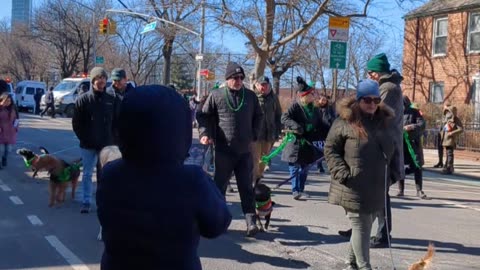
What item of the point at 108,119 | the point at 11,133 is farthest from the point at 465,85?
the point at 108,119

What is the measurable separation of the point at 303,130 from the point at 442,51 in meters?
20.8

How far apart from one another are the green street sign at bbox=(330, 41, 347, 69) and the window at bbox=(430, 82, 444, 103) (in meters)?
14.9

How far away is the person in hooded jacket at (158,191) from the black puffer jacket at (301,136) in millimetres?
7091

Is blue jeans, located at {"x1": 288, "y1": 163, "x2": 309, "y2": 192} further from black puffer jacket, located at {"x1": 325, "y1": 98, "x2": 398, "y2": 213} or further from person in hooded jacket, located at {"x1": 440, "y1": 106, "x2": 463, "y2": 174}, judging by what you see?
person in hooded jacket, located at {"x1": 440, "y1": 106, "x2": 463, "y2": 174}

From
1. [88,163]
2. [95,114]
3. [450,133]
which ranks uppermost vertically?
[95,114]

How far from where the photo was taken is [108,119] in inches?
312

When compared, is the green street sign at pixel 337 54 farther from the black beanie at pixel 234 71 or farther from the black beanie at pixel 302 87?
the black beanie at pixel 234 71

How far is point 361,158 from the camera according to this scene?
516 cm

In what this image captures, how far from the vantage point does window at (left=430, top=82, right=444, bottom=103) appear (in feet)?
93.6

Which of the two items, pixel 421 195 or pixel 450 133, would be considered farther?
pixel 450 133

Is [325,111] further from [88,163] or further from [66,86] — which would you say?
[66,86]

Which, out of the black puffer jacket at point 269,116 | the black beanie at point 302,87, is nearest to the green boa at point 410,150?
the black beanie at point 302,87

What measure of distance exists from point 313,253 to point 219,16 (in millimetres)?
18058

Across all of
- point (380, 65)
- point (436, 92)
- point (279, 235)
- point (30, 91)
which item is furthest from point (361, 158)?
point (30, 91)
